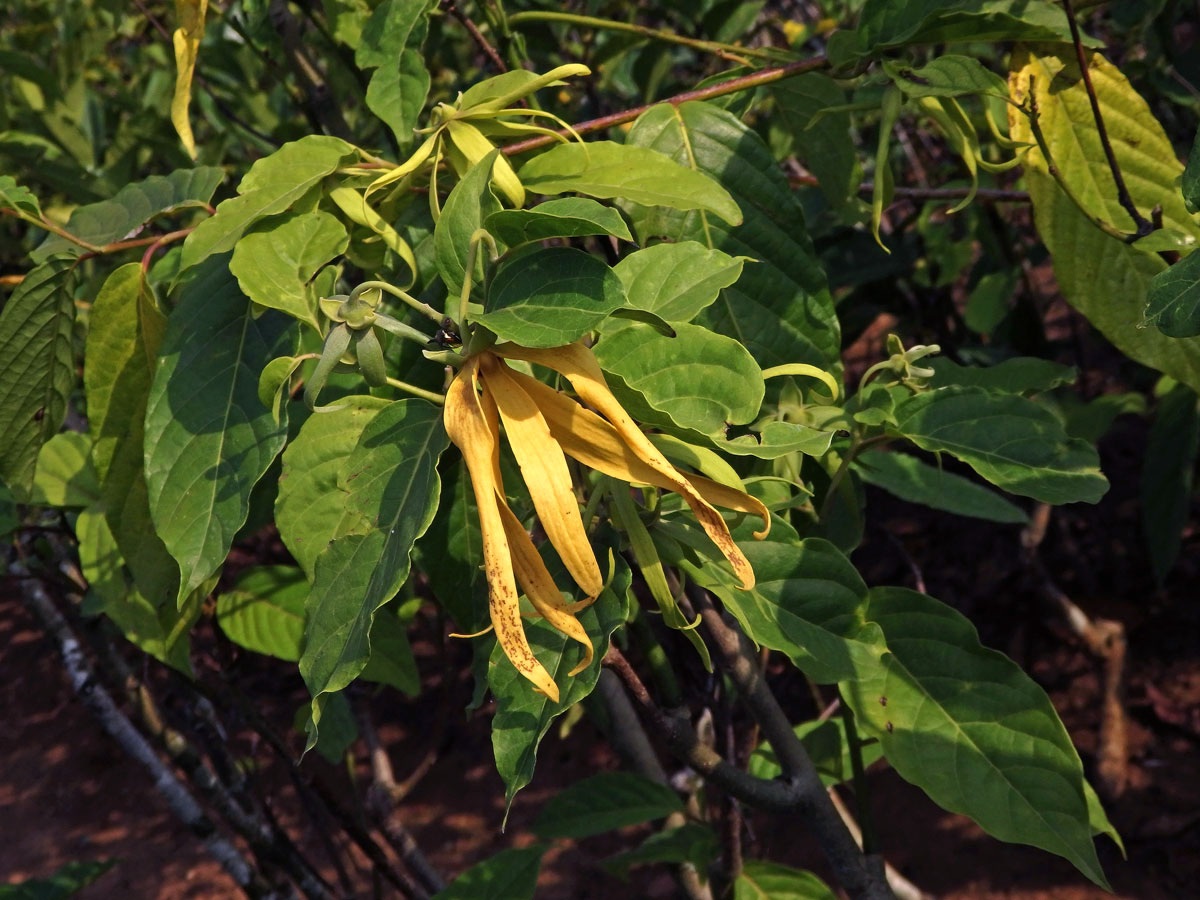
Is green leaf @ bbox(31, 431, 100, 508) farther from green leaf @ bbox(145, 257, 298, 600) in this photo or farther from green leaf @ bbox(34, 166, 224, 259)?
green leaf @ bbox(145, 257, 298, 600)

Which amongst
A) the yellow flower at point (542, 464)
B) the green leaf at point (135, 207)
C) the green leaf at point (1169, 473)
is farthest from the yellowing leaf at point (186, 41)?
the green leaf at point (1169, 473)

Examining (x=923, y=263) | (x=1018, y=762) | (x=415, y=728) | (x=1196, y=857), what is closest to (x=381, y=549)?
(x=1018, y=762)

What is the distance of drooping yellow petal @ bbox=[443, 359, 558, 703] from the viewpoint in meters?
0.59

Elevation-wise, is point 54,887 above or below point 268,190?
below

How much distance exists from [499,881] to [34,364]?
0.84 m

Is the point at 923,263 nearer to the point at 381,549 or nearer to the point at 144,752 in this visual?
the point at 144,752

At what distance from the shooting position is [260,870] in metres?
1.83

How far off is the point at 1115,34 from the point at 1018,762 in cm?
220

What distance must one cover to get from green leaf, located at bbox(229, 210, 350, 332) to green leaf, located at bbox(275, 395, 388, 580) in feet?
0.30

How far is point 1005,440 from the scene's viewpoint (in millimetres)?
957

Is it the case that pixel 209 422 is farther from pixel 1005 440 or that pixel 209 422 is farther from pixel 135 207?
pixel 1005 440

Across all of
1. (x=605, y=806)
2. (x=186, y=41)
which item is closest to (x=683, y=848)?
(x=605, y=806)

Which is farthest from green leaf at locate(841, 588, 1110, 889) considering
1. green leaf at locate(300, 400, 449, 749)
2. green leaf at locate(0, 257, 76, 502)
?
green leaf at locate(0, 257, 76, 502)

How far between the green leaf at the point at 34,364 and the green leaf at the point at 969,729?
0.81 m
